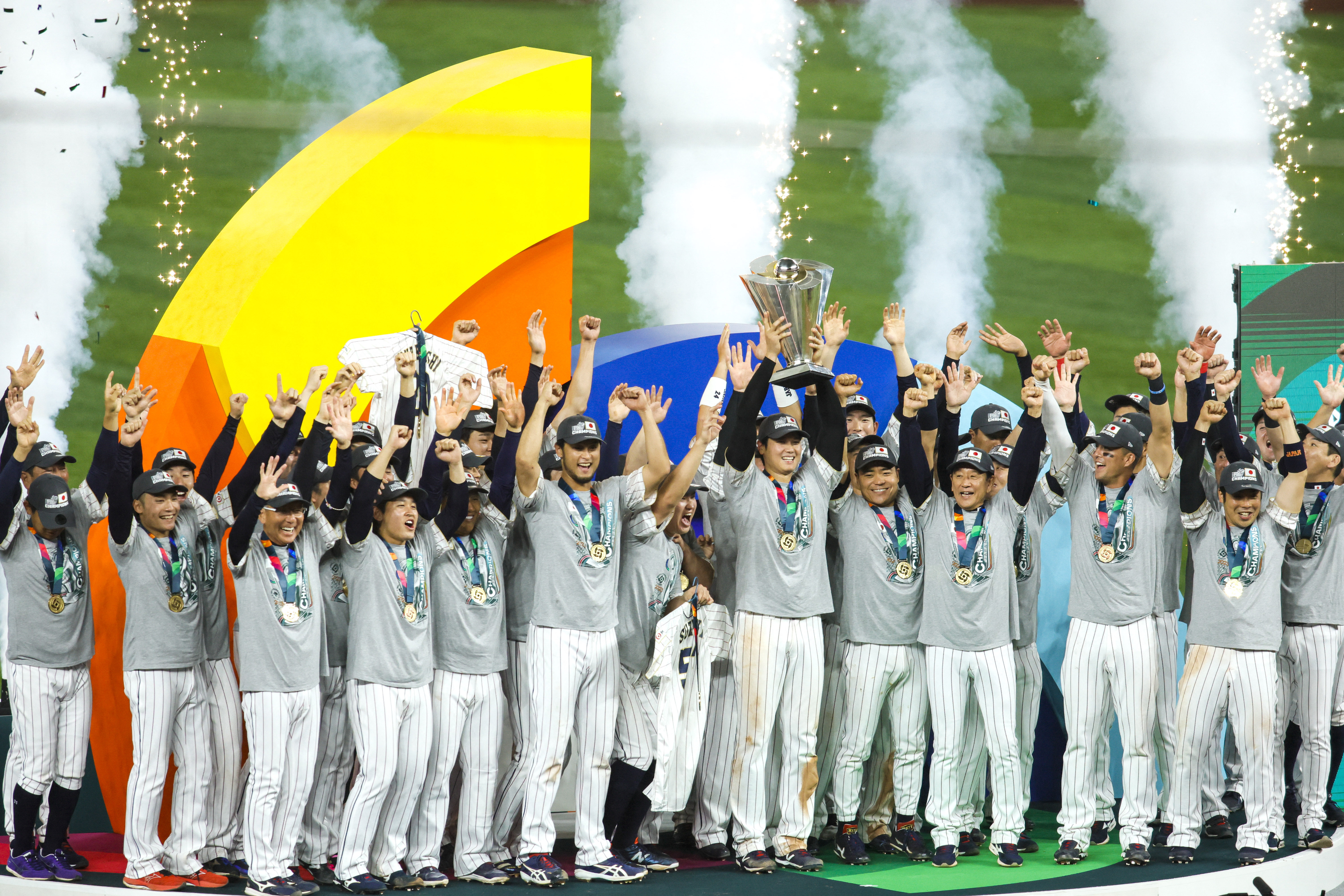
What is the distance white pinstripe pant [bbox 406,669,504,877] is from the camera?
16.7ft

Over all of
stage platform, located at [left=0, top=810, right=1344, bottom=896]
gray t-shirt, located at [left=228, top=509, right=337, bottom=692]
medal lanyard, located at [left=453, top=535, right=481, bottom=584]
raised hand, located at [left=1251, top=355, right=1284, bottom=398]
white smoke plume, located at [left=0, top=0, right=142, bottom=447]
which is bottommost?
stage platform, located at [left=0, top=810, right=1344, bottom=896]

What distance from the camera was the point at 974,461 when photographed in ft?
17.8

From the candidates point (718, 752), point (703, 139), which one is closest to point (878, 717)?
point (718, 752)

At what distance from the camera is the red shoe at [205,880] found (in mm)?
4938

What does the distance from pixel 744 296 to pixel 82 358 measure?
137 inches

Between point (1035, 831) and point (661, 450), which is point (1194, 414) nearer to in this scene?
point (1035, 831)

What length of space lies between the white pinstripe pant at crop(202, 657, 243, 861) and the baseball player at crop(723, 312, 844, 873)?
82.0 inches

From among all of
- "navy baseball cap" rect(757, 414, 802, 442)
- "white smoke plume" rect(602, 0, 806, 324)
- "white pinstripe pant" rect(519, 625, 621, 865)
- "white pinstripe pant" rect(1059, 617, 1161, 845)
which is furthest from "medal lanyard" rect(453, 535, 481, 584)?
"white pinstripe pant" rect(1059, 617, 1161, 845)

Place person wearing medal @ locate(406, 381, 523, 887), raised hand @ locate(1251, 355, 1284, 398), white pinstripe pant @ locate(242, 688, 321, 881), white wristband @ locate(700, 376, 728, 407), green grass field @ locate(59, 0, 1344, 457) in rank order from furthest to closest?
1. green grass field @ locate(59, 0, 1344, 457)
2. raised hand @ locate(1251, 355, 1284, 398)
3. white wristband @ locate(700, 376, 728, 407)
4. person wearing medal @ locate(406, 381, 523, 887)
5. white pinstripe pant @ locate(242, 688, 321, 881)

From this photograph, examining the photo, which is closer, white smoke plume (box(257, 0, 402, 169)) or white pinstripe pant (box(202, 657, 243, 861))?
white pinstripe pant (box(202, 657, 243, 861))

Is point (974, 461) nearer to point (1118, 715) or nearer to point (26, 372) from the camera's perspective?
point (1118, 715)

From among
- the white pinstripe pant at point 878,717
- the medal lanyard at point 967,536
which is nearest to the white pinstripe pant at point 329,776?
the white pinstripe pant at point 878,717

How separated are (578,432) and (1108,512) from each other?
2.32 meters

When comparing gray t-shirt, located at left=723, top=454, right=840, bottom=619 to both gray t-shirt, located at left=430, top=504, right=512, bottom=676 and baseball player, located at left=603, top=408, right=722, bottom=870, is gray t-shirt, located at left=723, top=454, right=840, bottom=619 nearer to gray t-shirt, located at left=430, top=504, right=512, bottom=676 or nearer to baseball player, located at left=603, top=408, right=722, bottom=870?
baseball player, located at left=603, top=408, right=722, bottom=870
